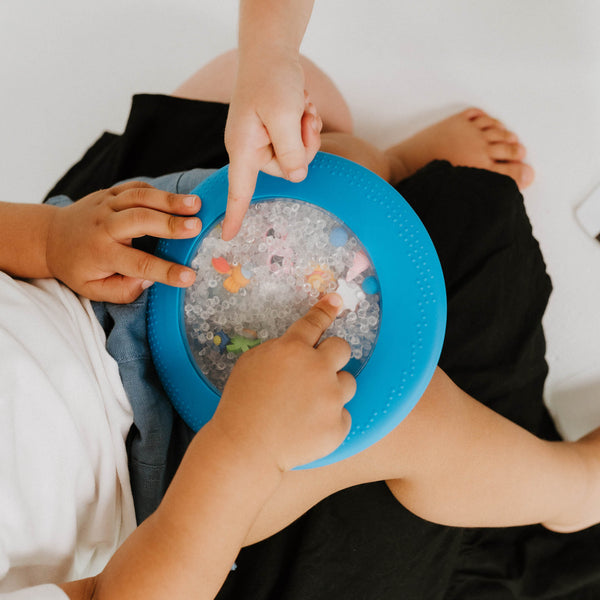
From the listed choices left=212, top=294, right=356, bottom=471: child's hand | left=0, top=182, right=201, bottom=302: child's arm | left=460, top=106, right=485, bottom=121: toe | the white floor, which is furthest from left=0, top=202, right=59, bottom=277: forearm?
left=460, top=106, right=485, bottom=121: toe

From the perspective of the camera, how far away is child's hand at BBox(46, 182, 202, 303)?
23.8 inches

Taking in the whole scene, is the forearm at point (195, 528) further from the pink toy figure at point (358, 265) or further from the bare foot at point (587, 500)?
the bare foot at point (587, 500)

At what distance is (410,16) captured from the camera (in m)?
0.98

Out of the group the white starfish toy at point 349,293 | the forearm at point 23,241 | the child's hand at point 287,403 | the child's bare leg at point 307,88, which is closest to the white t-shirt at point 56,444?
the forearm at point 23,241

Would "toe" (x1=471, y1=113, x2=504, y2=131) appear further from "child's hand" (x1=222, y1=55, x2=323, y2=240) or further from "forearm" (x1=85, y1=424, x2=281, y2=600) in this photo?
"forearm" (x1=85, y1=424, x2=281, y2=600)

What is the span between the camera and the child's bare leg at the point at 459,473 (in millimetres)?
659

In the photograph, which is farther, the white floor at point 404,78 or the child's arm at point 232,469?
the white floor at point 404,78

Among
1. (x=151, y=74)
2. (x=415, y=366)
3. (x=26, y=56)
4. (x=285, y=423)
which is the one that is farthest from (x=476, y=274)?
(x=26, y=56)

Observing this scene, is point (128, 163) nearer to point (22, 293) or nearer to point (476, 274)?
point (22, 293)

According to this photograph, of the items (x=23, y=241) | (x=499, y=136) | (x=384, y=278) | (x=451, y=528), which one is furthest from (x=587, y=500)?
(x=23, y=241)

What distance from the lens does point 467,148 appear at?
3.02 feet

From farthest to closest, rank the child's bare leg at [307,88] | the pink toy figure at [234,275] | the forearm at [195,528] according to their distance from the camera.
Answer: the child's bare leg at [307,88]
the pink toy figure at [234,275]
the forearm at [195,528]

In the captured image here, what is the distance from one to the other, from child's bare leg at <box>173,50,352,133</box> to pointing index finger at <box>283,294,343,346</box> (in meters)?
0.42

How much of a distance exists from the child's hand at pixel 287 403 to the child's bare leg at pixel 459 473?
0.12 m
